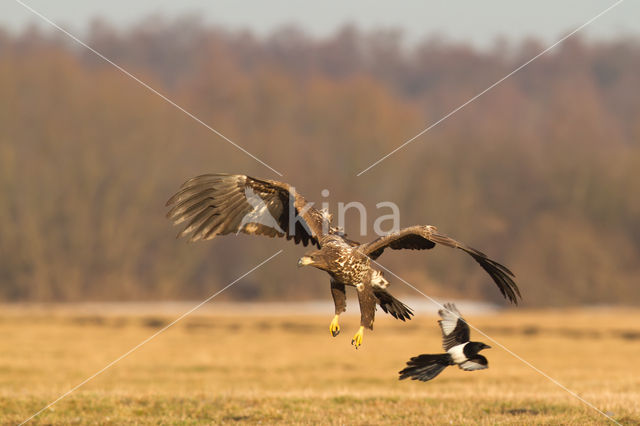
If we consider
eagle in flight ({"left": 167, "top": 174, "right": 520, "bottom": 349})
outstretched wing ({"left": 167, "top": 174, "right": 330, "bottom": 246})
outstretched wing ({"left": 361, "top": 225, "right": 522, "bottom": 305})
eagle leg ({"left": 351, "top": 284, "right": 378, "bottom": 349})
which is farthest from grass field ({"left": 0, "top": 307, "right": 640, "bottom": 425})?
outstretched wing ({"left": 167, "top": 174, "right": 330, "bottom": 246})

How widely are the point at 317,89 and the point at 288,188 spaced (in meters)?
59.9

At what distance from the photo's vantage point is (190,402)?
45.3 ft

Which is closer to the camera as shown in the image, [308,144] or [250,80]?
[308,144]

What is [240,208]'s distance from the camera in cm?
1206

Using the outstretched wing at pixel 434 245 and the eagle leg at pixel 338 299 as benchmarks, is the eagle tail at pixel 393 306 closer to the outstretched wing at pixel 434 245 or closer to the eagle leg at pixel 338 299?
the eagle leg at pixel 338 299

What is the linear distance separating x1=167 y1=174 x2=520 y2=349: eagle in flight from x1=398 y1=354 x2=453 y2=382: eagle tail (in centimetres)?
59

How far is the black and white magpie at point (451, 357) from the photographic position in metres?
10.9

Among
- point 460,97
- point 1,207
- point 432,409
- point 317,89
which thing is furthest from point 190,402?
point 460,97

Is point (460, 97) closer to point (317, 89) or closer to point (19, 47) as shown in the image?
point (317, 89)

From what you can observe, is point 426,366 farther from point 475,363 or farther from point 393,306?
point 393,306

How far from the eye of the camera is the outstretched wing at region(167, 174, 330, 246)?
1166 cm

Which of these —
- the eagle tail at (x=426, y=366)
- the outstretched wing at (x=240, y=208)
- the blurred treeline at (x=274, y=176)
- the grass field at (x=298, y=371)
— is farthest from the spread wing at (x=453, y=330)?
the blurred treeline at (x=274, y=176)

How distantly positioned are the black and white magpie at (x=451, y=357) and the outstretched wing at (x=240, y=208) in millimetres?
1930

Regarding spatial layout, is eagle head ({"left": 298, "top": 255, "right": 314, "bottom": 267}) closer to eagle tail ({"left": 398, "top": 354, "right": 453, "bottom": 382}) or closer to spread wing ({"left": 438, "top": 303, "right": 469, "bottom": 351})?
eagle tail ({"left": 398, "top": 354, "right": 453, "bottom": 382})
